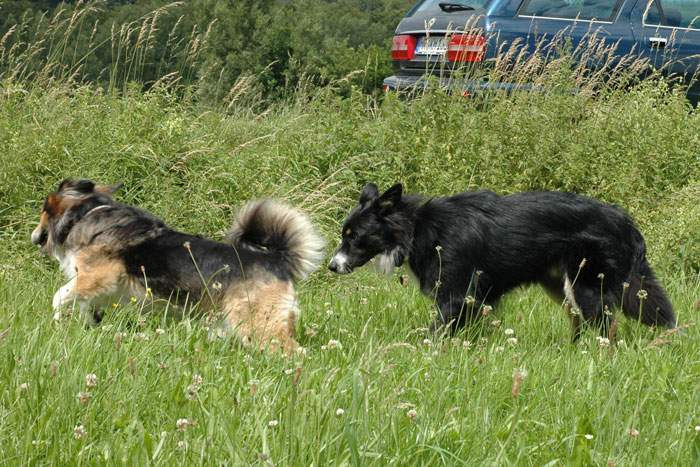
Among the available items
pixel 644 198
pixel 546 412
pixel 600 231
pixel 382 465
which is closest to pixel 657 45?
pixel 644 198

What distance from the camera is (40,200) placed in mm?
6898

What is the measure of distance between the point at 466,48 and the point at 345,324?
4682 mm

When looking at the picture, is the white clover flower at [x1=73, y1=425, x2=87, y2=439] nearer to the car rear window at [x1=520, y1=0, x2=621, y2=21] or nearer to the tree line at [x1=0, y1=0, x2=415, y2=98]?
the tree line at [x1=0, y1=0, x2=415, y2=98]

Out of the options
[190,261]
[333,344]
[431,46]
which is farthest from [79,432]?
[431,46]

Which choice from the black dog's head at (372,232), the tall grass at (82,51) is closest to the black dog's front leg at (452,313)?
the black dog's head at (372,232)

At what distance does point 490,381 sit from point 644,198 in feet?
15.1

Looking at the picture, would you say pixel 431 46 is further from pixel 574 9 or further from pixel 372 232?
pixel 372 232

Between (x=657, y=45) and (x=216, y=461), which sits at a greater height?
(x=216, y=461)

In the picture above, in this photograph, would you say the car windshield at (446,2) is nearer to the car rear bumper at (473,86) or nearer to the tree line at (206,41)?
the tree line at (206,41)

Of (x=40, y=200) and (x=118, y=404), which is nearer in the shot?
(x=118, y=404)

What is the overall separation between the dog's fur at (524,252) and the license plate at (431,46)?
398 cm

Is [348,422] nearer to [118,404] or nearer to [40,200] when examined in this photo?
[118,404]

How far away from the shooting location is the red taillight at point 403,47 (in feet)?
32.1

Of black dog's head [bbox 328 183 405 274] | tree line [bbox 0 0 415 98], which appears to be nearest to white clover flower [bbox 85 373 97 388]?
black dog's head [bbox 328 183 405 274]
